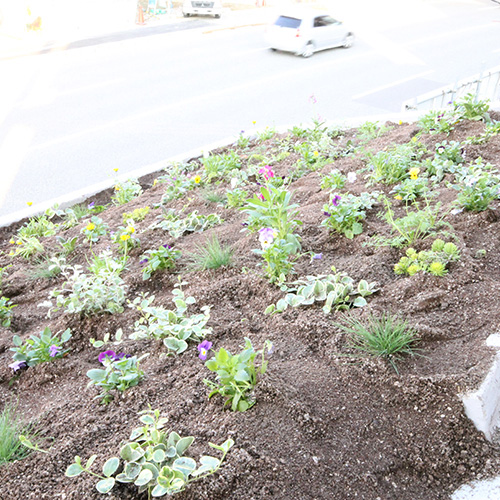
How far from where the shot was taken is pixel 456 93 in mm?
6152

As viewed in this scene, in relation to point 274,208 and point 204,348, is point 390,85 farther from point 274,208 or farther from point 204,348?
point 204,348

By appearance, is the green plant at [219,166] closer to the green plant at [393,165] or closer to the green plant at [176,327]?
the green plant at [393,165]

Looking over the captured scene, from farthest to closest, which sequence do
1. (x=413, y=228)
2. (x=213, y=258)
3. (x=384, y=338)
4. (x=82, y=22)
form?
(x=82, y=22) < (x=213, y=258) < (x=413, y=228) < (x=384, y=338)

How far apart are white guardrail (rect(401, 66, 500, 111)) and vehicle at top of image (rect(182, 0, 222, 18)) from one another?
1485 centimetres

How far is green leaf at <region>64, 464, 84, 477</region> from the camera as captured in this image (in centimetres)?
176

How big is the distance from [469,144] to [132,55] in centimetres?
1207

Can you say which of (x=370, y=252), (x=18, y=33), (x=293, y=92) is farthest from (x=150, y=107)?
(x=18, y=33)

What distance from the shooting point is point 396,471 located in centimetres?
182

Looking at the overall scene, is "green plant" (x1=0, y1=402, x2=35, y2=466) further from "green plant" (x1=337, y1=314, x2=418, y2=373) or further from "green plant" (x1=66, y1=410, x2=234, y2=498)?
"green plant" (x1=337, y1=314, x2=418, y2=373)

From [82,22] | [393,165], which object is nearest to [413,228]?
[393,165]

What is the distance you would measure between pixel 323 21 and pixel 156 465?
13.8 m

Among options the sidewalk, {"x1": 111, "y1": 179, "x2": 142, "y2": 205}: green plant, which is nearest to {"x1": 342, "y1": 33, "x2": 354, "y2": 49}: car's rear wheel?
the sidewalk

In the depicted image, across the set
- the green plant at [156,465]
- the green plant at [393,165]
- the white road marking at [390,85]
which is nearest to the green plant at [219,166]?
the green plant at [393,165]

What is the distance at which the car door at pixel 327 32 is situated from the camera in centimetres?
1342
